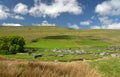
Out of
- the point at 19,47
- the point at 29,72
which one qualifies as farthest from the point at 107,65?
the point at 19,47

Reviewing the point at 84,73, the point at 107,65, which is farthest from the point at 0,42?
the point at 84,73

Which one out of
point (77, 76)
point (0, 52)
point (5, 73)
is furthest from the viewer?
point (0, 52)

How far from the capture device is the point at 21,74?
7.07 metres

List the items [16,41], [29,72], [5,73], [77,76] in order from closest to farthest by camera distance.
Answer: [5,73] < [29,72] < [77,76] < [16,41]

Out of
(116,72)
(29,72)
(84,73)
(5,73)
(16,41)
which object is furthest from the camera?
(16,41)

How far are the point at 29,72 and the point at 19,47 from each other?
254 ft

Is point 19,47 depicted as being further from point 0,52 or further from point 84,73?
point 84,73

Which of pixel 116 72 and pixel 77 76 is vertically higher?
pixel 77 76

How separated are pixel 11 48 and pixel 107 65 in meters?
62.4

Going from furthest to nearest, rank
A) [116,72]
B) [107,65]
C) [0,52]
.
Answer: [0,52], [107,65], [116,72]

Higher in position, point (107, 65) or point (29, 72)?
point (29, 72)

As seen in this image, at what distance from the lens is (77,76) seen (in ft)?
27.5

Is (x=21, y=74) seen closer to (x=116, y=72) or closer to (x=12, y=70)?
(x=12, y=70)

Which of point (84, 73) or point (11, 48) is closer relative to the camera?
point (84, 73)
